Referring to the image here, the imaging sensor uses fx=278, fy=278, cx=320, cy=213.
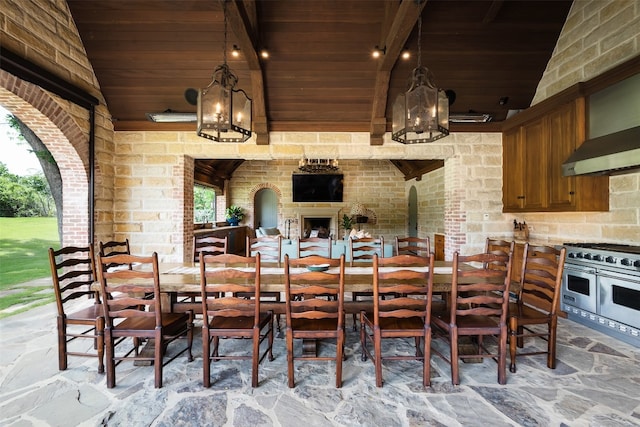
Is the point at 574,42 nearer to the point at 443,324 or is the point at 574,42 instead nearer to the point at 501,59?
the point at 501,59

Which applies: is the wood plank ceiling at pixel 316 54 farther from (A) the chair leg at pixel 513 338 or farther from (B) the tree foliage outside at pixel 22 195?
(A) the chair leg at pixel 513 338

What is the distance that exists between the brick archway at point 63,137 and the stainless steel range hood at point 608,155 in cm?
576

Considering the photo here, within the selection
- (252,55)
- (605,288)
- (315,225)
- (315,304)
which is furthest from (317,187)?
(315,304)

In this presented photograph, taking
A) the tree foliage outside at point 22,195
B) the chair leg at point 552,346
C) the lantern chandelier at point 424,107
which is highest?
the lantern chandelier at point 424,107

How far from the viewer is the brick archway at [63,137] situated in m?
2.85

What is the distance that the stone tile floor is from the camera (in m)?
1.68

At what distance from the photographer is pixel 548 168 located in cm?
358

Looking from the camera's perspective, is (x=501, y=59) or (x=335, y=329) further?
(x=501, y=59)

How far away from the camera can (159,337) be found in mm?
1938

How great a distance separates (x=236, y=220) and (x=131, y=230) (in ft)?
15.1

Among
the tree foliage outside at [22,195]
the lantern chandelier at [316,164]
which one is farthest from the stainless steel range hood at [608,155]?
the tree foliage outside at [22,195]

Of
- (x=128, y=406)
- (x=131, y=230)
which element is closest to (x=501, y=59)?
(x=128, y=406)

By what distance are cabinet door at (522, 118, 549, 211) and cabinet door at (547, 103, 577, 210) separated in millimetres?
91

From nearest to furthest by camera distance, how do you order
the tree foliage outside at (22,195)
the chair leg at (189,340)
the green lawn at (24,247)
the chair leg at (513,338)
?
the chair leg at (513,338)
the chair leg at (189,340)
the green lawn at (24,247)
the tree foliage outside at (22,195)
